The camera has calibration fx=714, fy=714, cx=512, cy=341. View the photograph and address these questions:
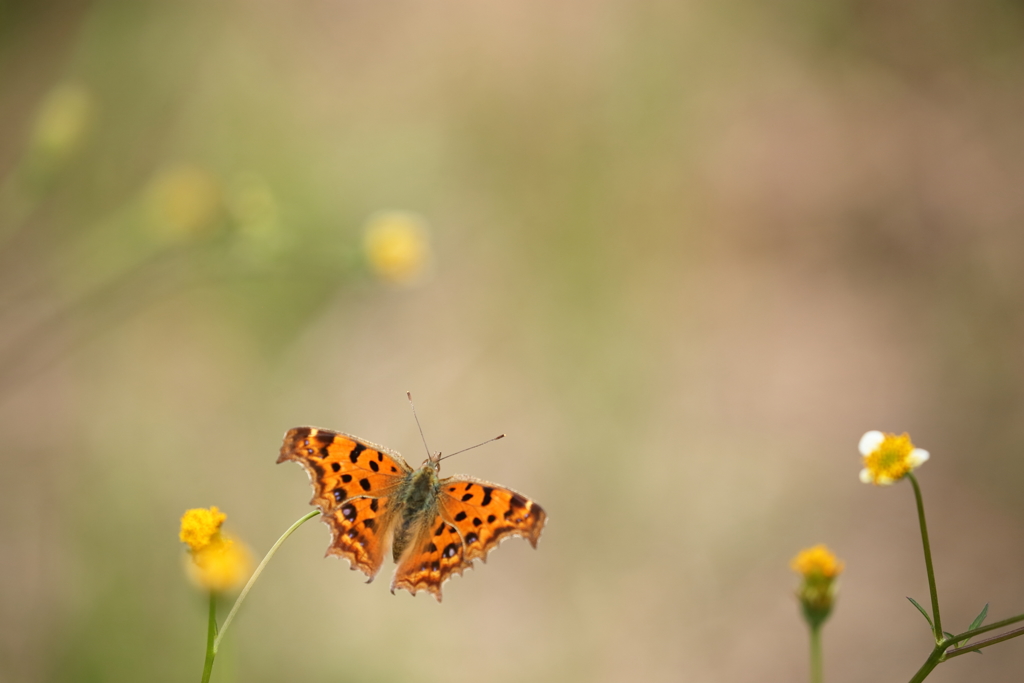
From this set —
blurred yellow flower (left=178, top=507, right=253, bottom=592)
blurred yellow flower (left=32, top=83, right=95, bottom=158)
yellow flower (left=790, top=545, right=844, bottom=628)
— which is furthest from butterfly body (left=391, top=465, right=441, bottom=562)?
blurred yellow flower (left=32, top=83, right=95, bottom=158)

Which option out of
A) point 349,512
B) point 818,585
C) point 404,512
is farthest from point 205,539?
point 818,585

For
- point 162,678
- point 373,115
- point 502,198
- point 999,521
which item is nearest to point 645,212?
point 502,198

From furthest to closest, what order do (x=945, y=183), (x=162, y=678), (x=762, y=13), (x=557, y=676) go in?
1. (x=762, y=13)
2. (x=945, y=183)
3. (x=557, y=676)
4. (x=162, y=678)

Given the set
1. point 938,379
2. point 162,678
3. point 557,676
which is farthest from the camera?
point 938,379

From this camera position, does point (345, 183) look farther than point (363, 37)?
No

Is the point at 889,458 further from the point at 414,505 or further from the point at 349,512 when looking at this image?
the point at 349,512

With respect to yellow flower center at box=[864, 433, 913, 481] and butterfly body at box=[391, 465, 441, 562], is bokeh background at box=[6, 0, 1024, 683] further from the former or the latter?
yellow flower center at box=[864, 433, 913, 481]

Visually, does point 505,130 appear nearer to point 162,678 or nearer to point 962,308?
point 962,308
